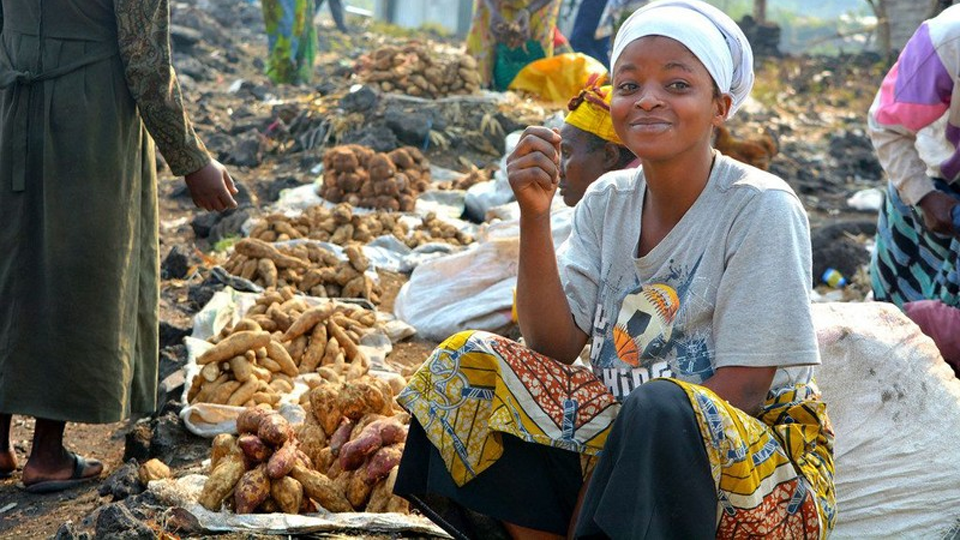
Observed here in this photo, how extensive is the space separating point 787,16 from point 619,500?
42830 mm

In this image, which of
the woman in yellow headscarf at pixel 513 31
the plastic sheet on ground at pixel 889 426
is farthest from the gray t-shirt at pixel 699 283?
the woman in yellow headscarf at pixel 513 31

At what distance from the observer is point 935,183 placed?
415cm

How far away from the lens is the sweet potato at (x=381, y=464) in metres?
3.11

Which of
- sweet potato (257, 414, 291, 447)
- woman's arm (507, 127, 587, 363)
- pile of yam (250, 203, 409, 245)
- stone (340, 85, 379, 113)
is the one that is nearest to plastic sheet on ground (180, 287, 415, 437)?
sweet potato (257, 414, 291, 447)

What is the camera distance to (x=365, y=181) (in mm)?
7566

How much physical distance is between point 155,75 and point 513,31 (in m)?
7.27

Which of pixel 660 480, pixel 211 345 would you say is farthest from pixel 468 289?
pixel 660 480

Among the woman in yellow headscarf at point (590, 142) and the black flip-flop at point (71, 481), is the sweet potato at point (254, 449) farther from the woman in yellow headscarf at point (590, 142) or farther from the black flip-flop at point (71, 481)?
the woman in yellow headscarf at point (590, 142)

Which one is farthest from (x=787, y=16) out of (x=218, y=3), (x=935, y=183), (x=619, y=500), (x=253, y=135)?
(x=619, y=500)

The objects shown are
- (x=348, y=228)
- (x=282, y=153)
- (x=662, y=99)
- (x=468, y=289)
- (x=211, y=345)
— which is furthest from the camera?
(x=282, y=153)

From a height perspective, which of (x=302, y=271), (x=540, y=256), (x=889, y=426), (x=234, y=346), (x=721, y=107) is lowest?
(x=302, y=271)

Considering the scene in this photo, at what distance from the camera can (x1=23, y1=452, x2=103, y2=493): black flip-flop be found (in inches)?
141

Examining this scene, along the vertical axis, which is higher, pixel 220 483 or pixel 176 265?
pixel 220 483

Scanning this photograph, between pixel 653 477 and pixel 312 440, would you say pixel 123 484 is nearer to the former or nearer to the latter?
pixel 312 440
